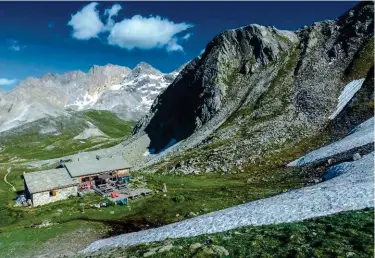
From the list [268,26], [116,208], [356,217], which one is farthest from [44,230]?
[268,26]

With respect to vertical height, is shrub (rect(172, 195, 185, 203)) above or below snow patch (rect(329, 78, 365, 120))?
below

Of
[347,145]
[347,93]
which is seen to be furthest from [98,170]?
[347,93]

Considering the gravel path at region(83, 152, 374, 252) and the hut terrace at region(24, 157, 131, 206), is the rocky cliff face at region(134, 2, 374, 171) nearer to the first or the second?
the hut terrace at region(24, 157, 131, 206)

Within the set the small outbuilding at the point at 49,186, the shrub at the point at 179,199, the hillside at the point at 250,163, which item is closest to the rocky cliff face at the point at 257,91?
the hillside at the point at 250,163

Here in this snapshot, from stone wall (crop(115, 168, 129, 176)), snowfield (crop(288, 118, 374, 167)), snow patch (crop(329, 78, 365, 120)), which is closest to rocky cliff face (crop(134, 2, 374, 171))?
snow patch (crop(329, 78, 365, 120))

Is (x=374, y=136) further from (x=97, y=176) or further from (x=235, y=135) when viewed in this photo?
(x=97, y=176)

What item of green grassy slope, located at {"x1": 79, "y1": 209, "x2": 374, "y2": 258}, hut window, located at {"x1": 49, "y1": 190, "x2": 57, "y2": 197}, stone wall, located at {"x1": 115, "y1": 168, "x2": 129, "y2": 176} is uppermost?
stone wall, located at {"x1": 115, "y1": 168, "x2": 129, "y2": 176}

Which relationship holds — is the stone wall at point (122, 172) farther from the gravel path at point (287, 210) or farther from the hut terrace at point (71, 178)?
the gravel path at point (287, 210)
